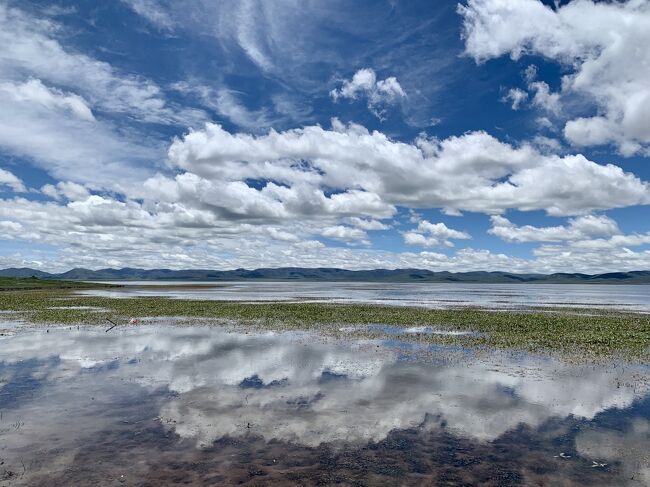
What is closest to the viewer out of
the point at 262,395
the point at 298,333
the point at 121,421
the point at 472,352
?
the point at 121,421

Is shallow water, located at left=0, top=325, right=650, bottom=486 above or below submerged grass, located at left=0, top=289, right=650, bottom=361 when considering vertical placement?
below

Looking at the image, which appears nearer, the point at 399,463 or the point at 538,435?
the point at 399,463

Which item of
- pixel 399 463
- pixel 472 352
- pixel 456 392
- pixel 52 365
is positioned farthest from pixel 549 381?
pixel 52 365

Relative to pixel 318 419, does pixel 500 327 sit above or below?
above

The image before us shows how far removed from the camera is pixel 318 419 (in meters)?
17.7

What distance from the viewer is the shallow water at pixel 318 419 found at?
13.2m

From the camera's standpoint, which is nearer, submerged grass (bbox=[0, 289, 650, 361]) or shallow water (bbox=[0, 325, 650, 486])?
shallow water (bbox=[0, 325, 650, 486])

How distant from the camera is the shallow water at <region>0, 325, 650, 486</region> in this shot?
43.3 ft

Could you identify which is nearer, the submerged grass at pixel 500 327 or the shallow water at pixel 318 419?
the shallow water at pixel 318 419

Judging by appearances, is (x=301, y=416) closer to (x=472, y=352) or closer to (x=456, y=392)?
(x=456, y=392)

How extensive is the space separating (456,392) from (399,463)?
29.0ft

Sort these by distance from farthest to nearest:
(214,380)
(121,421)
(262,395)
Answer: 1. (214,380)
2. (262,395)
3. (121,421)

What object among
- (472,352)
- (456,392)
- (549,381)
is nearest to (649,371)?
(549,381)

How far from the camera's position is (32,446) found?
580 inches
